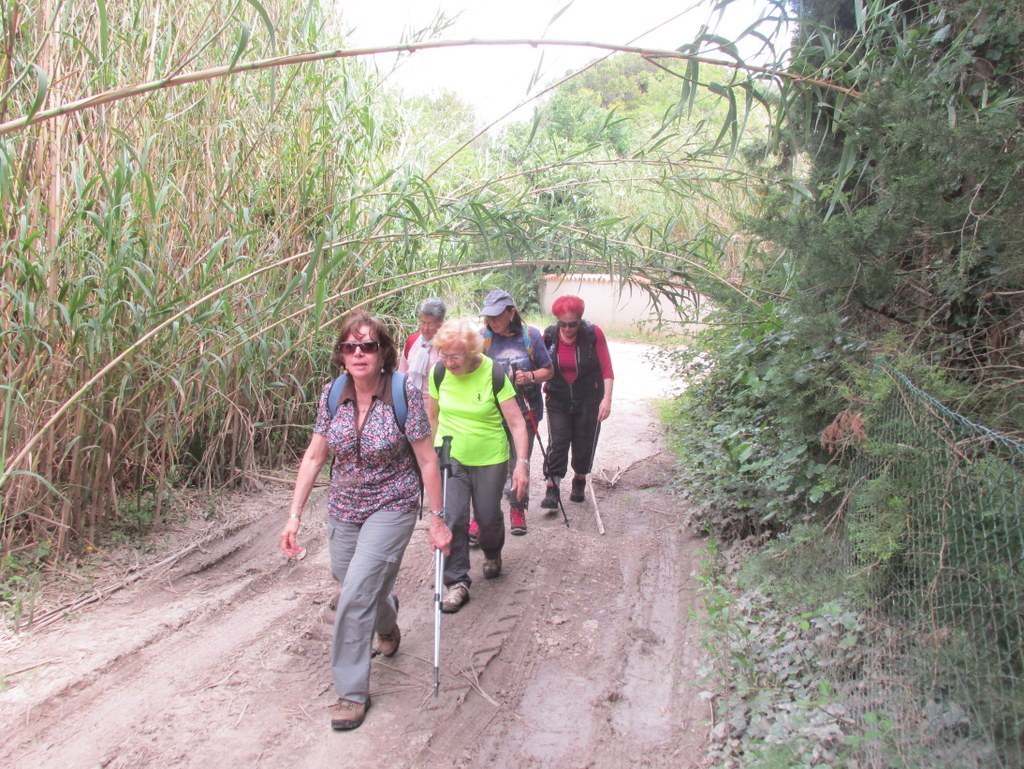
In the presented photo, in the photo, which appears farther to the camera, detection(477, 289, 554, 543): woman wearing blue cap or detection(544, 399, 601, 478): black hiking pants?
detection(544, 399, 601, 478): black hiking pants

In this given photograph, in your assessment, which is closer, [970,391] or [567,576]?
[970,391]

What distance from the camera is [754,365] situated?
6.14m

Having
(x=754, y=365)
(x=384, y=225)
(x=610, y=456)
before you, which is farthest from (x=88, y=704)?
(x=610, y=456)

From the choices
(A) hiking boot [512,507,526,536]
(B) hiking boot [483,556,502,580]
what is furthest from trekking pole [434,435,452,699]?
(A) hiking boot [512,507,526,536]

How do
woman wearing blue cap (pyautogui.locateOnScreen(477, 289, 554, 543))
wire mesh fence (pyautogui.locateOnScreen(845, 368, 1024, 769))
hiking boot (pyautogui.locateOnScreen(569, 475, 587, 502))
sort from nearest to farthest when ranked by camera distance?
wire mesh fence (pyautogui.locateOnScreen(845, 368, 1024, 769)) < woman wearing blue cap (pyautogui.locateOnScreen(477, 289, 554, 543)) < hiking boot (pyautogui.locateOnScreen(569, 475, 587, 502))

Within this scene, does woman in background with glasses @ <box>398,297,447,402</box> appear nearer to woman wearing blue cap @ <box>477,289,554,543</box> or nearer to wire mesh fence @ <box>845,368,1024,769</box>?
woman wearing blue cap @ <box>477,289,554,543</box>

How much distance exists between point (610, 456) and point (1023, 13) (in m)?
6.33

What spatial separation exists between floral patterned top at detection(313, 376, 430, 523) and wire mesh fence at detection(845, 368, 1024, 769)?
1.94 meters

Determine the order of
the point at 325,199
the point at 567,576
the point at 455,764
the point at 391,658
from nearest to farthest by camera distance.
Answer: the point at 455,764 < the point at 391,658 < the point at 567,576 < the point at 325,199

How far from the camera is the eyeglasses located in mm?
3557

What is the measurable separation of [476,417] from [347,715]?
6.23ft

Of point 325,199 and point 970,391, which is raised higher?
point 325,199

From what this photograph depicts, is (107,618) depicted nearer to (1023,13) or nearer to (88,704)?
(88,704)

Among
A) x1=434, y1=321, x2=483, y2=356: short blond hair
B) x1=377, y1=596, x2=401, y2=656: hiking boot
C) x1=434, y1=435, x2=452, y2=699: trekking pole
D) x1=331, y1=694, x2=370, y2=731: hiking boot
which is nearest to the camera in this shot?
x1=331, y1=694, x2=370, y2=731: hiking boot
